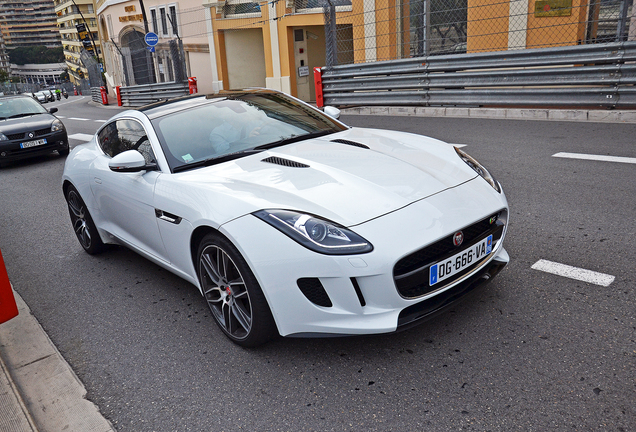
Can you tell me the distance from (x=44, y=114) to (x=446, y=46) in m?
9.44

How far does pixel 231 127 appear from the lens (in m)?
3.95

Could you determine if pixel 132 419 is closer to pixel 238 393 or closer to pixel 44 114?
pixel 238 393

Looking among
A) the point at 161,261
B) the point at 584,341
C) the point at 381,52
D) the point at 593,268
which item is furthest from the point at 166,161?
the point at 381,52

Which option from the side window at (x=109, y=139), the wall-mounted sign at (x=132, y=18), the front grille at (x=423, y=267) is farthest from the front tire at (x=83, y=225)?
the wall-mounted sign at (x=132, y=18)

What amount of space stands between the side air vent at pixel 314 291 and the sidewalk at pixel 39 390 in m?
1.11

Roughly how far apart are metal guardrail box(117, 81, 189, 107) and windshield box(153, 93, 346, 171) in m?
18.1

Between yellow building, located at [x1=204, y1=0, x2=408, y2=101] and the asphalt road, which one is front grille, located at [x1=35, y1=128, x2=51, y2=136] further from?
yellow building, located at [x1=204, y1=0, x2=408, y2=101]

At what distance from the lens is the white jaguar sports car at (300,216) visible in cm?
265

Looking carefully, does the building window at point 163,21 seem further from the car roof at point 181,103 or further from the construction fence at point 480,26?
the car roof at point 181,103

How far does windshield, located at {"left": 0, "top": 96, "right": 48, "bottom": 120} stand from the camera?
1191 centimetres

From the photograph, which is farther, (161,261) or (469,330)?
(161,261)

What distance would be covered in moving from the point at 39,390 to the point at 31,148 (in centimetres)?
948

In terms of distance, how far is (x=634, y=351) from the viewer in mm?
2717

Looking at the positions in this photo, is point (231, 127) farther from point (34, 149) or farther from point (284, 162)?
point (34, 149)
